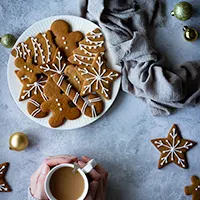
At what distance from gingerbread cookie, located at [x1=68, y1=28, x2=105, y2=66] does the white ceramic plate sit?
0.08 feet

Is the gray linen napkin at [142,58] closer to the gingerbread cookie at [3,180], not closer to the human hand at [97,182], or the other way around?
the human hand at [97,182]

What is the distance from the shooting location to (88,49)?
125 cm

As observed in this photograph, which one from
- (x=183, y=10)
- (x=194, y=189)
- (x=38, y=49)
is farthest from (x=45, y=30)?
(x=194, y=189)

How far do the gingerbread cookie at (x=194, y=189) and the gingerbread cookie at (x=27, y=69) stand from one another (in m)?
0.63

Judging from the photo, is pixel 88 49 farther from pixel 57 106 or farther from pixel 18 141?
pixel 18 141

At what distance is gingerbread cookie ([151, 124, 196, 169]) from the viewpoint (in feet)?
4.17

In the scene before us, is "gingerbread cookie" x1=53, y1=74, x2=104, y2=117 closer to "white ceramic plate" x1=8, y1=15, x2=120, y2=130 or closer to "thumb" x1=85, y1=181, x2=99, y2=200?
"white ceramic plate" x1=8, y1=15, x2=120, y2=130

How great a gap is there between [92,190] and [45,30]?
55 cm

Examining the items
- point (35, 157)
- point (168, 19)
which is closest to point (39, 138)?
point (35, 157)

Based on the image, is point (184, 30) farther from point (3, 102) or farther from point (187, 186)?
point (3, 102)

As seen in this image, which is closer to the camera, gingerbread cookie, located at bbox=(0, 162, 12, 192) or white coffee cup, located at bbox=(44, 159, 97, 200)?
white coffee cup, located at bbox=(44, 159, 97, 200)

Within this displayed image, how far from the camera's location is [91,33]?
49.4 inches

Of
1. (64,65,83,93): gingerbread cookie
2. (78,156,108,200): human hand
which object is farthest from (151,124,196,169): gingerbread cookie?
(64,65,83,93): gingerbread cookie

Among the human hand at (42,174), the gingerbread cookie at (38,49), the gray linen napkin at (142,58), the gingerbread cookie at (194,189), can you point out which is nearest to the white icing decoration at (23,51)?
the gingerbread cookie at (38,49)
